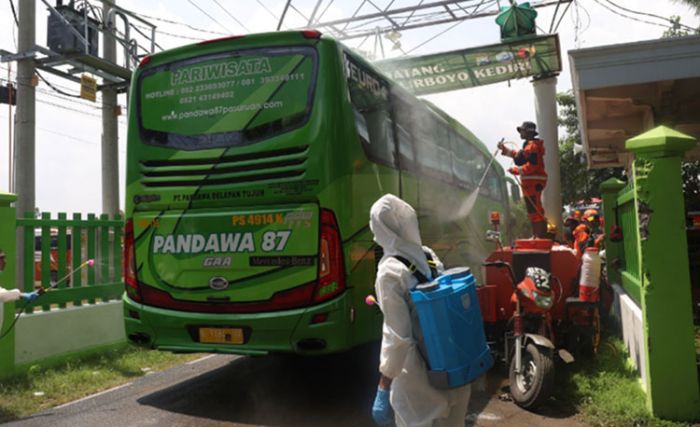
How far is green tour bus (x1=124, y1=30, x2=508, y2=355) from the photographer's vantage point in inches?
195

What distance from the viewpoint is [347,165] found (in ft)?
16.6

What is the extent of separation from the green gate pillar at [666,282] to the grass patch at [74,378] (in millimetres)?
5245

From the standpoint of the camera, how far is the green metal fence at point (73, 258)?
6785mm

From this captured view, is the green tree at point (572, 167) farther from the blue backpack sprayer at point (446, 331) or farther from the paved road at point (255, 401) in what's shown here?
the blue backpack sprayer at point (446, 331)

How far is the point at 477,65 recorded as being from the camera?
1403cm

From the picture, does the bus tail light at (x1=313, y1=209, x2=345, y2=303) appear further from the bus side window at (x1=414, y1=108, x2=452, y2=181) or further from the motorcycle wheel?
the bus side window at (x1=414, y1=108, x2=452, y2=181)

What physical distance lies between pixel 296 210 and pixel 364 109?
1307mm

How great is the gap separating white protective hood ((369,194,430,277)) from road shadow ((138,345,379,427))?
7.36 feet

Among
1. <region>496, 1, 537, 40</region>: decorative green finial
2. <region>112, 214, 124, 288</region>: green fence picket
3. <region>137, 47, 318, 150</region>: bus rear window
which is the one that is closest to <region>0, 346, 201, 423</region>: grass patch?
<region>112, 214, 124, 288</region>: green fence picket

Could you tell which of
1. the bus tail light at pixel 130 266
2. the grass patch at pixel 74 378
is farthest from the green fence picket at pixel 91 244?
the bus tail light at pixel 130 266

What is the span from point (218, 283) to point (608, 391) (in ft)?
11.7

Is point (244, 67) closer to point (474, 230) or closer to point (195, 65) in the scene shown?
point (195, 65)

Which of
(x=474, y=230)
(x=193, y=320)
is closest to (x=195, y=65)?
(x=193, y=320)

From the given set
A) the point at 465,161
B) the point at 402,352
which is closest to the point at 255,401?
the point at 402,352
